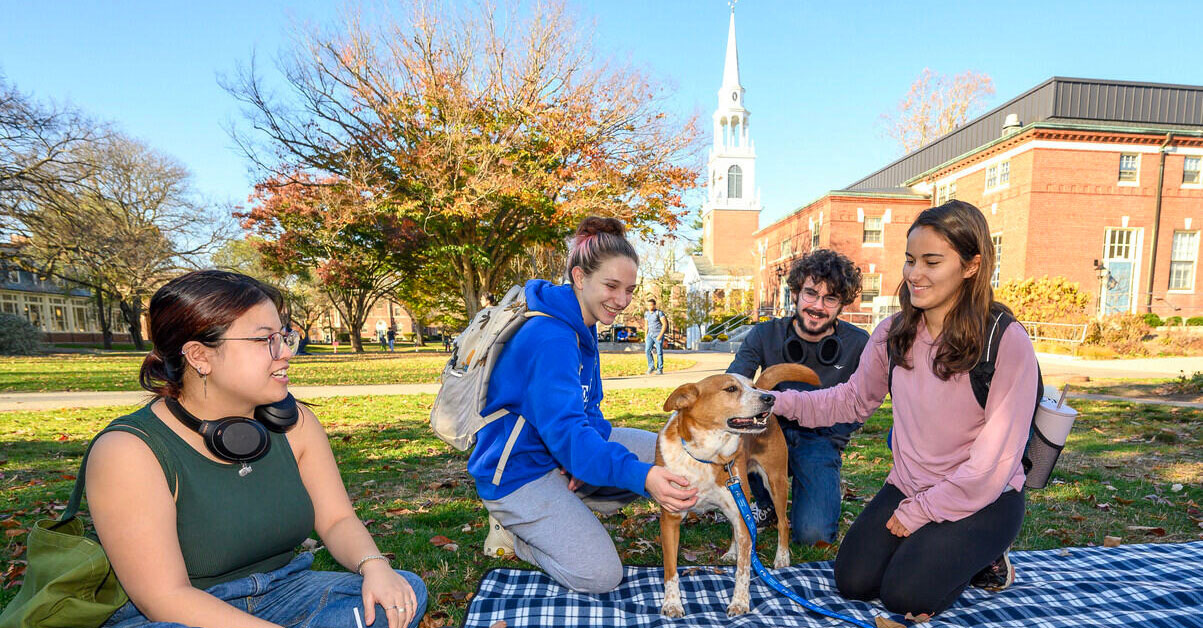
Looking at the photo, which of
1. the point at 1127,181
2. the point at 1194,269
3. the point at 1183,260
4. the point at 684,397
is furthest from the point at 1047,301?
the point at 684,397

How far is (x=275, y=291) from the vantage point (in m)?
2.32

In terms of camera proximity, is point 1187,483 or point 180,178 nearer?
point 1187,483

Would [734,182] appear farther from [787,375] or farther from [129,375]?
[787,375]

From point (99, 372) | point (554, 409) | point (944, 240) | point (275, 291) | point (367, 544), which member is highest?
point (944, 240)

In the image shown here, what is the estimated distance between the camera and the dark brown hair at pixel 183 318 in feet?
6.63

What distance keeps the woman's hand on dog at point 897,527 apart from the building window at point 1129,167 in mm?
34548

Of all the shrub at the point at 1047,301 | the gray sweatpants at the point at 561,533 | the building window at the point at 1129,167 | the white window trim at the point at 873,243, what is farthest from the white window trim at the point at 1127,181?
the gray sweatpants at the point at 561,533

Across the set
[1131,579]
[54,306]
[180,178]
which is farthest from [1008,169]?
[54,306]

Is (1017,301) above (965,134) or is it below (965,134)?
below

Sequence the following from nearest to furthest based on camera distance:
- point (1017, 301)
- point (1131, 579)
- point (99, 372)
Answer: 1. point (1131, 579)
2. point (99, 372)
3. point (1017, 301)

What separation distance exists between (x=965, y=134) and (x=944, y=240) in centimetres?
3677

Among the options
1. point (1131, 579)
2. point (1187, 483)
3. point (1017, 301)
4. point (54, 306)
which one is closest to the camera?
point (1131, 579)

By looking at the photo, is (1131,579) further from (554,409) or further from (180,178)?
(180,178)

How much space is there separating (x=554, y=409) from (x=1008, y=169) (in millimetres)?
33568
